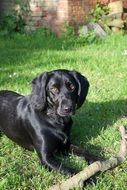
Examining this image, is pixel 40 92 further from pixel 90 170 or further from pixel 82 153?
pixel 90 170

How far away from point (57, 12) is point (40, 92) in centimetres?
647

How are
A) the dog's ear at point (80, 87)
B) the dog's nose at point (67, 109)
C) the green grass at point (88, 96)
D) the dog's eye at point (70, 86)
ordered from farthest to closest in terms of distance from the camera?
1. the dog's ear at point (80, 87)
2. the dog's eye at point (70, 86)
3. the dog's nose at point (67, 109)
4. the green grass at point (88, 96)

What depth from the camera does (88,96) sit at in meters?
6.29

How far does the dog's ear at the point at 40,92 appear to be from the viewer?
455 centimetres

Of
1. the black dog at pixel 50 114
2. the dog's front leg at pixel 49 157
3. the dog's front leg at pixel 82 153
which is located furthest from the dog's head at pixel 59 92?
the dog's front leg at pixel 82 153

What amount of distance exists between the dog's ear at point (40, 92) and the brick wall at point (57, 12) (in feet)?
20.4

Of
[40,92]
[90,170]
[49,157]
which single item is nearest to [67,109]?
[40,92]

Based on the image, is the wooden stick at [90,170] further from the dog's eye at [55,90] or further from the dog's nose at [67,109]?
the dog's eye at [55,90]

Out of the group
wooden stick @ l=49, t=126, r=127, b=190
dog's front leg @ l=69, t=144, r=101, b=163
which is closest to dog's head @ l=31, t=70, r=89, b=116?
dog's front leg @ l=69, t=144, r=101, b=163

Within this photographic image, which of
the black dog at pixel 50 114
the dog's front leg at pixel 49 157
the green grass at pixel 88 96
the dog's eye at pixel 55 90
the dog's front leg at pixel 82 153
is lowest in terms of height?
the green grass at pixel 88 96

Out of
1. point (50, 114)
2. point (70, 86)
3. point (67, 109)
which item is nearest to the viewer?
point (67, 109)

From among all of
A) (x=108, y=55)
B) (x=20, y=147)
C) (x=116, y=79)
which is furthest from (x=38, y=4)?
(x=20, y=147)

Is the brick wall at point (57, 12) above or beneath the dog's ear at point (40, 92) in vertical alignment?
beneath

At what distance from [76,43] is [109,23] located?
41.9 inches
